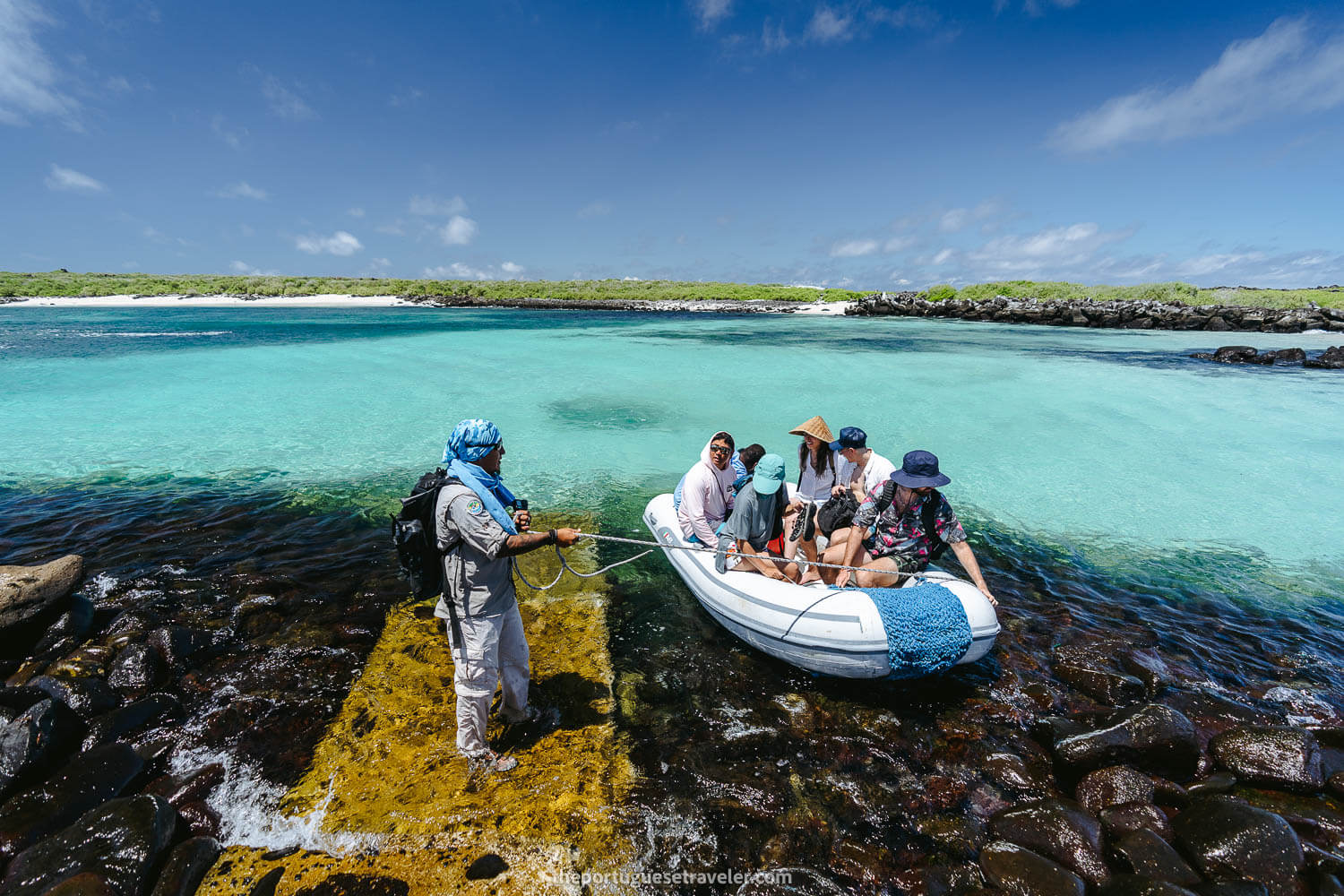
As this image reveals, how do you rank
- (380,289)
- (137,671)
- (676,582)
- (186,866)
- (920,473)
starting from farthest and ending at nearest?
(380,289), (676,582), (920,473), (137,671), (186,866)

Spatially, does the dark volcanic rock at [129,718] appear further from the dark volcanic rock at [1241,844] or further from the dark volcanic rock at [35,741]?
the dark volcanic rock at [1241,844]

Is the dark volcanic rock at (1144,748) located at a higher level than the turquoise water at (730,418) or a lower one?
lower

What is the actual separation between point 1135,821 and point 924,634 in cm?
158

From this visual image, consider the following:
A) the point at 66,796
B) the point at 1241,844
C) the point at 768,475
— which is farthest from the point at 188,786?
the point at 1241,844

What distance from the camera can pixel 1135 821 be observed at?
11.4 ft

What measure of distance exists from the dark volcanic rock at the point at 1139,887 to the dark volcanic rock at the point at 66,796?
5.96m

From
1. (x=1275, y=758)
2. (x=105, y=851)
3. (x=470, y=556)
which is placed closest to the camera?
(x=105, y=851)

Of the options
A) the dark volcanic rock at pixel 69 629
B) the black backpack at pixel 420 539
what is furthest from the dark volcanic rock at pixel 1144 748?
the dark volcanic rock at pixel 69 629

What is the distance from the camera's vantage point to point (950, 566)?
23.4 feet

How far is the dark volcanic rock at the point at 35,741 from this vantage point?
346 cm

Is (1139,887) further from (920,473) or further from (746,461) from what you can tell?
(746,461)

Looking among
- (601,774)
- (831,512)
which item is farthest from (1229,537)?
(601,774)

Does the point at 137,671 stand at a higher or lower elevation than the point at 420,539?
lower

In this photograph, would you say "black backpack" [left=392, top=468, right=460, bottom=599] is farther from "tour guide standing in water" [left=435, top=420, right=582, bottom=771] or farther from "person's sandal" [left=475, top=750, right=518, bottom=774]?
"person's sandal" [left=475, top=750, right=518, bottom=774]
